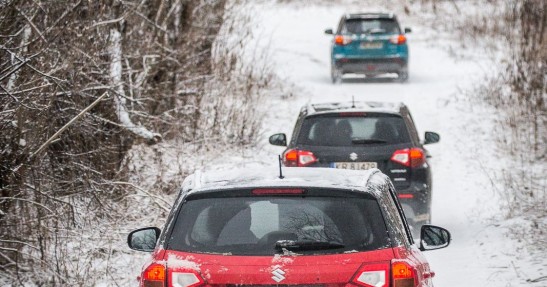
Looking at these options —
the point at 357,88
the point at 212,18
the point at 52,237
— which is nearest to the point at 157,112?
the point at 212,18

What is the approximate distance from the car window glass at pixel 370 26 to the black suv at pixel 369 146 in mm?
16017

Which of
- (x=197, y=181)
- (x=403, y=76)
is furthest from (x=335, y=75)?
(x=197, y=181)

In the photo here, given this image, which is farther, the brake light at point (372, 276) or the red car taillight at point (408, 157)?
the red car taillight at point (408, 157)

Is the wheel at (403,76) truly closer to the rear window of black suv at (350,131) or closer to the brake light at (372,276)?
the rear window of black suv at (350,131)

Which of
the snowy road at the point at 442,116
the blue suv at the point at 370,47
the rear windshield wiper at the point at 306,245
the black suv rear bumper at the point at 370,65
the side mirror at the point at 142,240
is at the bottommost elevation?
the snowy road at the point at 442,116

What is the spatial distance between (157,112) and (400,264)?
1158 cm

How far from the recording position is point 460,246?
41.7 feet

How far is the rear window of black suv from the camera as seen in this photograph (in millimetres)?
12336

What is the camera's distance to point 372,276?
5.39 m

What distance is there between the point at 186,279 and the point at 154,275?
18cm

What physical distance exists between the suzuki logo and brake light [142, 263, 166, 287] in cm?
56

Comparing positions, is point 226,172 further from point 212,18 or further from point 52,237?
point 212,18

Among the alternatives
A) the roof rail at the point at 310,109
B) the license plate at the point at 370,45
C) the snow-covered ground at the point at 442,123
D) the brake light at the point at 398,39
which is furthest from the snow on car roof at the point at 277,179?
the brake light at the point at 398,39

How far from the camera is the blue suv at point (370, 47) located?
28188 millimetres
